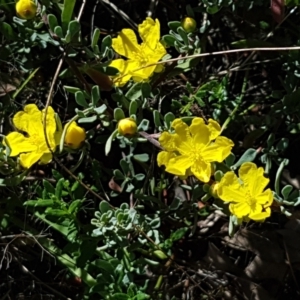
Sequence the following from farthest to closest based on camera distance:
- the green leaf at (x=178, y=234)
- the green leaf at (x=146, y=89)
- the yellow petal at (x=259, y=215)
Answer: the green leaf at (x=178, y=234) → the green leaf at (x=146, y=89) → the yellow petal at (x=259, y=215)

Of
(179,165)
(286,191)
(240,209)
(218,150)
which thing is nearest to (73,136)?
(179,165)

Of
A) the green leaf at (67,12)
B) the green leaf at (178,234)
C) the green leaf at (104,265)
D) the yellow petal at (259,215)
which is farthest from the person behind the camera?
the green leaf at (178,234)

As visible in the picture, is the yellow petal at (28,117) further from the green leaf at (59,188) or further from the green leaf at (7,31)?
the green leaf at (7,31)

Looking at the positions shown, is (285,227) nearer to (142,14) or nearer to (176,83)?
(176,83)

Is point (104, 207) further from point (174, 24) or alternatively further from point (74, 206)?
point (174, 24)

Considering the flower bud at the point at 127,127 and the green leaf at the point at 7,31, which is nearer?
the flower bud at the point at 127,127

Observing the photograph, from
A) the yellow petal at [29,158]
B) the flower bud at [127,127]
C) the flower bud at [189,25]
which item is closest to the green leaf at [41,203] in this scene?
the yellow petal at [29,158]

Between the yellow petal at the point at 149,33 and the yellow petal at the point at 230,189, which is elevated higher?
the yellow petal at the point at 149,33
